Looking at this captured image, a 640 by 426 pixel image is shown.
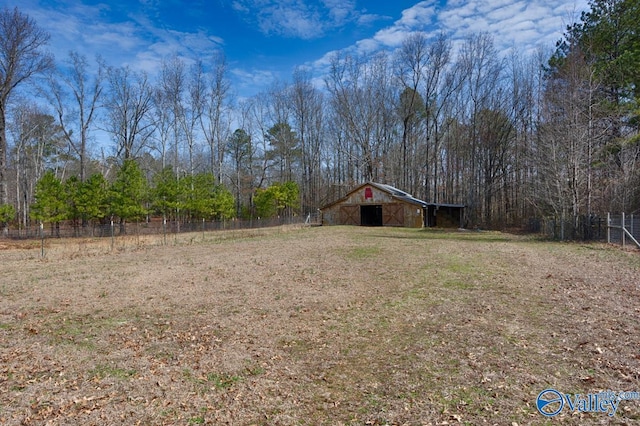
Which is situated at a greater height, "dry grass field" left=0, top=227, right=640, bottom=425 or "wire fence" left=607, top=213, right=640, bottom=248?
"wire fence" left=607, top=213, right=640, bottom=248

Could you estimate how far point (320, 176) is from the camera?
45.6m

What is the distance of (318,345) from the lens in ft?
16.5

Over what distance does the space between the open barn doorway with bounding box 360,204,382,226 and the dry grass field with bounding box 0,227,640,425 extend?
21762 millimetres

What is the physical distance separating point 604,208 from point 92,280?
Result: 23.5m

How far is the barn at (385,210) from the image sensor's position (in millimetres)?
28844

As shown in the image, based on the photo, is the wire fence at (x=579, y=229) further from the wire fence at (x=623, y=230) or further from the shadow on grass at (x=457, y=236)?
the shadow on grass at (x=457, y=236)

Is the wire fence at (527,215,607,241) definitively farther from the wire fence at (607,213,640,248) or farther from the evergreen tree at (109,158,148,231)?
the evergreen tree at (109,158,148,231)

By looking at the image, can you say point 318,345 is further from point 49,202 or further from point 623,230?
point 49,202

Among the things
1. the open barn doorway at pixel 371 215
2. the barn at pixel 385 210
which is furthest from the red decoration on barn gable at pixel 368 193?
the open barn doorway at pixel 371 215

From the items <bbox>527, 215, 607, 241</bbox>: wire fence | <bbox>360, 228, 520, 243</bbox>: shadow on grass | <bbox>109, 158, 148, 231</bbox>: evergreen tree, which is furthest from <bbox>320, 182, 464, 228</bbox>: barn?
<bbox>109, 158, 148, 231</bbox>: evergreen tree

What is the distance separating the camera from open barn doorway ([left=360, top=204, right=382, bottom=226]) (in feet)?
104

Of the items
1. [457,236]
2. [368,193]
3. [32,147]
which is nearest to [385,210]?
[368,193]

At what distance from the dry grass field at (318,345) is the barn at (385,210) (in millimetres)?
18817

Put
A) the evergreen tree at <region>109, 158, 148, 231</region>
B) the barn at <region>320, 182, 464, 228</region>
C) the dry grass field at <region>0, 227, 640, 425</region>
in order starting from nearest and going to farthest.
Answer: the dry grass field at <region>0, 227, 640, 425</region>
the evergreen tree at <region>109, 158, 148, 231</region>
the barn at <region>320, 182, 464, 228</region>
